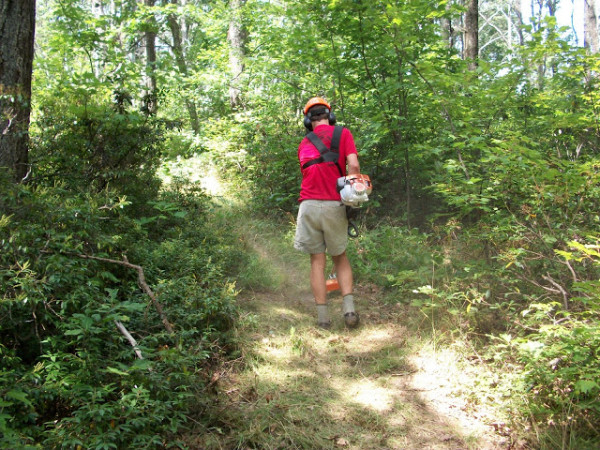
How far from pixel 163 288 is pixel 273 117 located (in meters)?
6.63

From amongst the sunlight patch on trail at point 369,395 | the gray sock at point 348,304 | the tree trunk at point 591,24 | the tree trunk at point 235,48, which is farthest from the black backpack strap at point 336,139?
the tree trunk at point 591,24

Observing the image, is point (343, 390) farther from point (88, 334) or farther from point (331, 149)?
point (331, 149)

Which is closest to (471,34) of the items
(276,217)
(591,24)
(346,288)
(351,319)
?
(276,217)

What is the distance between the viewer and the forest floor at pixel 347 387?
3066 millimetres

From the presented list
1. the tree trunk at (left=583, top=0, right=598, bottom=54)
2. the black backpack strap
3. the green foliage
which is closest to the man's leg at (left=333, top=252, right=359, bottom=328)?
the black backpack strap

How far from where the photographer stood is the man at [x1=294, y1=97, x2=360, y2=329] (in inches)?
194

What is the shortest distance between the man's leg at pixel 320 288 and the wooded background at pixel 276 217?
2.68 feet

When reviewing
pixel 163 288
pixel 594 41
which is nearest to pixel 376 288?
pixel 163 288

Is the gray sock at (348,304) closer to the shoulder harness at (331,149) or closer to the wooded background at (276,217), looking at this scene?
the wooded background at (276,217)

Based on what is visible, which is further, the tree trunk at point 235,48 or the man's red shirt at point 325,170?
the tree trunk at point 235,48

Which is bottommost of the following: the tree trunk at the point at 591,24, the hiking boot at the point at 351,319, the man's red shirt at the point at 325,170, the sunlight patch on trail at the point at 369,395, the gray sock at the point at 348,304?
the sunlight patch on trail at the point at 369,395

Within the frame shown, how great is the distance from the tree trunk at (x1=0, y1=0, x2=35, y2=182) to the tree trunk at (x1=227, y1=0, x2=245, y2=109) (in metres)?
Result: 7.63

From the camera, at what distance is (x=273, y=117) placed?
9.98 m

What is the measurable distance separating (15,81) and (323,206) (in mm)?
3297
